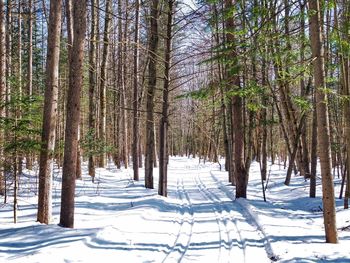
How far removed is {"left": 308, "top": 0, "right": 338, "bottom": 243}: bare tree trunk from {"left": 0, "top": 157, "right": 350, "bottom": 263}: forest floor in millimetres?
592

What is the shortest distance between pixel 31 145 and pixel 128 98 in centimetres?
2716

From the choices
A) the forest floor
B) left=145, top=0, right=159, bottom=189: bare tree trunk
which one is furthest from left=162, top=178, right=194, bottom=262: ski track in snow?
left=145, top=0, right=159, bottom=189: bare tree trunk

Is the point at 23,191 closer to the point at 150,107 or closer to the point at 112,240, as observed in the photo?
the point at 150,107

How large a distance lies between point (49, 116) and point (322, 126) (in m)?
6.10

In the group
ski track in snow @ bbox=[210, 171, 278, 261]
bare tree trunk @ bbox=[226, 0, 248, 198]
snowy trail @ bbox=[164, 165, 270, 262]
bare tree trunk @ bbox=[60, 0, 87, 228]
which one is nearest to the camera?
snowy trail @ bbox=[164, 165, 270, 262]

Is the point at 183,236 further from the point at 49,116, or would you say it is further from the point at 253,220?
the point at 49,116

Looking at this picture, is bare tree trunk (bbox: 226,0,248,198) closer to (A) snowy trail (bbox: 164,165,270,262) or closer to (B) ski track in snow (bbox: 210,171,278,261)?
(B) ski track in snow (bbox: 210,171,278,261)

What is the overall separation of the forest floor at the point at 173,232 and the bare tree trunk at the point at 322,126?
0.59 metres

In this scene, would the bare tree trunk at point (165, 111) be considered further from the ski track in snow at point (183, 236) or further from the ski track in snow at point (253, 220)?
the ski track in snow at point (253, 220)

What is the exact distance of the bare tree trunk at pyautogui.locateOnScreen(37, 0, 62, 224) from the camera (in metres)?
9.09

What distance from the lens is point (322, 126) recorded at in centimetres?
827

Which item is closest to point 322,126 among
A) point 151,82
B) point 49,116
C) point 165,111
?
point 49,116

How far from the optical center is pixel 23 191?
592 inches

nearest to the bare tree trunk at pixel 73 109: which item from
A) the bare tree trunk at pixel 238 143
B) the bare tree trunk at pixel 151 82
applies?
the bare tree trunk at pixel 151 82
